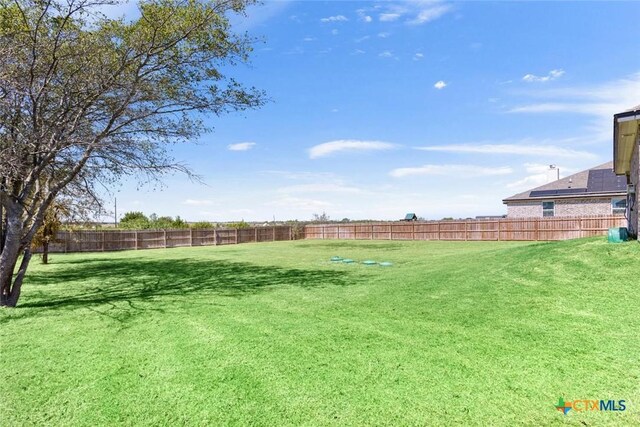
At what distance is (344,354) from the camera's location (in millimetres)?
3824

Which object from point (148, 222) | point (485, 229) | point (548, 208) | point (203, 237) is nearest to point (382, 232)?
point (485, 229)

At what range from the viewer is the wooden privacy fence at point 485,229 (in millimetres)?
21578

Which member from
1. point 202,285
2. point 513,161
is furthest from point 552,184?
point 202,285

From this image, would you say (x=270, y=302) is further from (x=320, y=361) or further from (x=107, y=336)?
(x=320, y=361)

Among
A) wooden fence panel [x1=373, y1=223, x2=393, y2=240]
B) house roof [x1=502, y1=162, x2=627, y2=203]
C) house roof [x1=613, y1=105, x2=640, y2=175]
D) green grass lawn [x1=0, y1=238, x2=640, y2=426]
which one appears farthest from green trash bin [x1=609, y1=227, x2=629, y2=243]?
wooden fence panel [x1=373, y1=223, x2=393, y2=240]

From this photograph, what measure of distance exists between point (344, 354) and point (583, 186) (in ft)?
84.8

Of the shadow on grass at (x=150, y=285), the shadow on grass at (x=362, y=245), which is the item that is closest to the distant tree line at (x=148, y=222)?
the shadow on grass at (x=362, y=245)

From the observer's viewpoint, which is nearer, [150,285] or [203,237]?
[150,285]

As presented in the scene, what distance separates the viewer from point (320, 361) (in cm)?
366

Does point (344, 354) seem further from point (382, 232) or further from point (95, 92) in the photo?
point (382, 232)

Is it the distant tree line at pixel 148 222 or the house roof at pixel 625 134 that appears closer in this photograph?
the house roof at pixel 625 134

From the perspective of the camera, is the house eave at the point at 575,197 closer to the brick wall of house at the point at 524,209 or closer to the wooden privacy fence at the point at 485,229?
the brick wall of house at the point at 524,209

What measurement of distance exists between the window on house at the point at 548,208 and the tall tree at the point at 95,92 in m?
22.5

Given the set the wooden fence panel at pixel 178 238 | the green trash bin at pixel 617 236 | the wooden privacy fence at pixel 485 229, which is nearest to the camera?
the green trash bin at pixel 617 236
